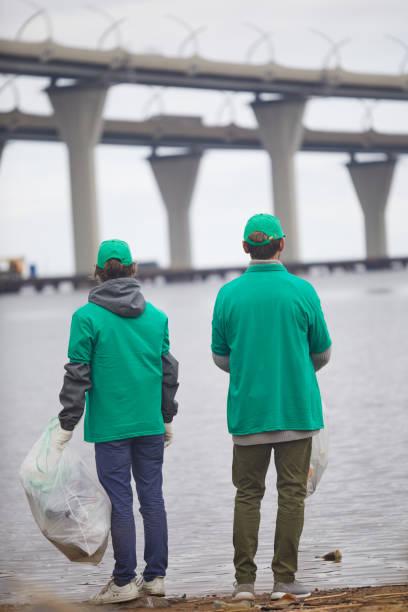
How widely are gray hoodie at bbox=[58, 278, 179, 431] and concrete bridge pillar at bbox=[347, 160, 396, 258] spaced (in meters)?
108

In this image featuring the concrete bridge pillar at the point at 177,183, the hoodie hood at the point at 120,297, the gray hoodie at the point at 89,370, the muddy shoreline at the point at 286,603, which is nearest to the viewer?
the muddy shoreline at the point at 286,603

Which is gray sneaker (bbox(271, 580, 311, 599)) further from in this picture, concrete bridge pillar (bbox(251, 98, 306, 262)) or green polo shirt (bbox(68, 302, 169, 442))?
concrete bridge pillar (bbox(251, 98, 306, 262))

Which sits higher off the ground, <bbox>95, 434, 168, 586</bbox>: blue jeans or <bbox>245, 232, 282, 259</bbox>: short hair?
<bbox>245, 232, 282, 259</bbox>: short hair

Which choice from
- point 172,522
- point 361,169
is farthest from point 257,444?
point 361,169

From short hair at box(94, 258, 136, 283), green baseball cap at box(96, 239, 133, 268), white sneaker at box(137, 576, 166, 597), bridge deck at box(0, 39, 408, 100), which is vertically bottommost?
white sneaker at box(137, 576, 166, 597)

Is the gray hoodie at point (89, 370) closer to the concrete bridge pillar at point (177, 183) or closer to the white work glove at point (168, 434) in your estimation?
the white work glove at point (168, 434)

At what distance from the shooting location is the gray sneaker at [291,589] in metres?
5.44

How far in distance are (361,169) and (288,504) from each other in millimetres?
108355

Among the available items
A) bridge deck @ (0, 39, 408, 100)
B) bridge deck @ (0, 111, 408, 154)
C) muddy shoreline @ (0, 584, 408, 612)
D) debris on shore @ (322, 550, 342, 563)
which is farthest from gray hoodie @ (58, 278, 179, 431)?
bridge deck @ (0, 111, 408, 154)

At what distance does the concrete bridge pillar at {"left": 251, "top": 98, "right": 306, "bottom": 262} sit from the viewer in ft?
284

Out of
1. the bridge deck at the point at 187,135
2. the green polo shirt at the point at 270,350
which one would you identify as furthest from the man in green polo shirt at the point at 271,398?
the bridge deck at the point at 187,135

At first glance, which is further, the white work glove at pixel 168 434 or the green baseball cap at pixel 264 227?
the white work glove at pixel 168 434

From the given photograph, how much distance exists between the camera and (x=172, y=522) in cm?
768

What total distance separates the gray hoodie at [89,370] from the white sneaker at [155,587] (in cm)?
75
